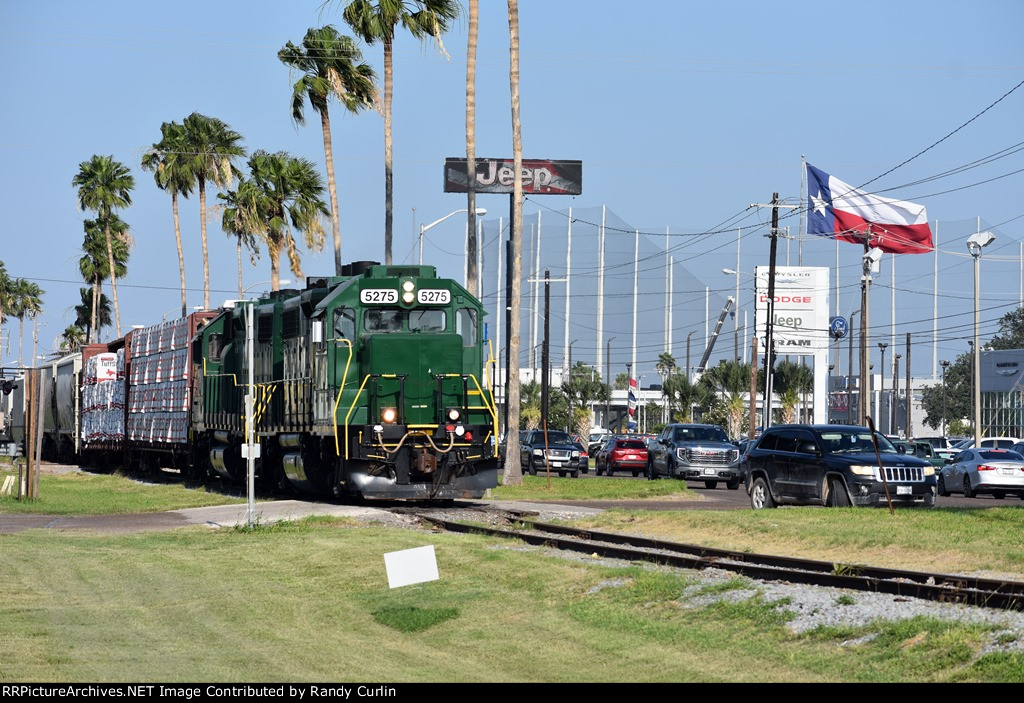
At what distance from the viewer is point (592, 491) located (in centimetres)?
3600

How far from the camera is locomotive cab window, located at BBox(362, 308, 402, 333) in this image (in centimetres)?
2636

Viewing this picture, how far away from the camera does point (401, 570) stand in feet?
50.9

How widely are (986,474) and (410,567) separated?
93.5 feet

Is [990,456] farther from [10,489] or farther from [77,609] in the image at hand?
[77,609]

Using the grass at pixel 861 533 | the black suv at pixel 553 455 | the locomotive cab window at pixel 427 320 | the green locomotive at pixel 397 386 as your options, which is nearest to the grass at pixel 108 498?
the green locomotive at pixel 397 386

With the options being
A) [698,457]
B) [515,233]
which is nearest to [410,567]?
[515,233]

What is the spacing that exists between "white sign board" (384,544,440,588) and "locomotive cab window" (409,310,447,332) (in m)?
11.2

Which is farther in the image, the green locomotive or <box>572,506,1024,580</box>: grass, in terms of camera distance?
the green locomotive

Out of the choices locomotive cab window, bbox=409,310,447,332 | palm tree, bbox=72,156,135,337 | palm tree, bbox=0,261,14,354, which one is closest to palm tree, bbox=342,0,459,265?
locomotive cab window, bbox=409,310,447,332

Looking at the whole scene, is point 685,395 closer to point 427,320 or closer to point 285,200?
point 285,200

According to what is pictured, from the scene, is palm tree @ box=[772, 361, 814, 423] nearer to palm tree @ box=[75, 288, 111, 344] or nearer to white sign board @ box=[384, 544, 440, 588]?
palm tree @ box=[75, 288, 111, 344]

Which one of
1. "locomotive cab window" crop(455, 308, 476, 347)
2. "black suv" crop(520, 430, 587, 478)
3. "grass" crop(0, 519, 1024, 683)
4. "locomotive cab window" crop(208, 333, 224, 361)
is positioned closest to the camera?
"grass" crop(0, 519, 1024, 683)

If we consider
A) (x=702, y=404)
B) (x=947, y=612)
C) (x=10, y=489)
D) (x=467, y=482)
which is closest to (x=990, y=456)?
(x=467, y=482)
